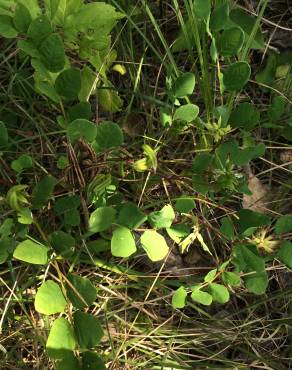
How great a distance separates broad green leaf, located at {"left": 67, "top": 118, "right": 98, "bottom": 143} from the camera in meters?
1.28

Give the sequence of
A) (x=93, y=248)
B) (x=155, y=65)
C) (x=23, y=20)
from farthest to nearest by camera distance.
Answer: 1. (x=155, y=65)
2. (x=93, y=248)
3. (x=23, y=20)

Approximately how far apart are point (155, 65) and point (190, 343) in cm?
90

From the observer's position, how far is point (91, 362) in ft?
4.31

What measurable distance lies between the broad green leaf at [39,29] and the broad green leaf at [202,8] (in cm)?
38

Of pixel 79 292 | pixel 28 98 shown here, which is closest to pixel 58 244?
pixel 79 292

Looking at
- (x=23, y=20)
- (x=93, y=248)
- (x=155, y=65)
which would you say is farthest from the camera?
(x=155, y=65)

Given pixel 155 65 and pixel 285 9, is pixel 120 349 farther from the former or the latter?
pixel 285 9

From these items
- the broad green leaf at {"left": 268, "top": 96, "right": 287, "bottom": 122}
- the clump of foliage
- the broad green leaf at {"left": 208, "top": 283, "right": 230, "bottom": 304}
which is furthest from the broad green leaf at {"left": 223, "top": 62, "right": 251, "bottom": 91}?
the broad green leaf at {"left": 208, "top": 283, "right": 230, "bottom": 304}

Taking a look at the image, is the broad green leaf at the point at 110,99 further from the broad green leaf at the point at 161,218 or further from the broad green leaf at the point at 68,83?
the broad green leaf at the point at 161,218

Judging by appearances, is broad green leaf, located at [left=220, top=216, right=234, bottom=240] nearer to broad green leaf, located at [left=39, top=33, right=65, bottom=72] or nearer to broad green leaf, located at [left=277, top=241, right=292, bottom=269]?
broad green leaf, located at [left=277, top=241, right=292, bottom=269]

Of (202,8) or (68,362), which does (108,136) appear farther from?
(68,362)

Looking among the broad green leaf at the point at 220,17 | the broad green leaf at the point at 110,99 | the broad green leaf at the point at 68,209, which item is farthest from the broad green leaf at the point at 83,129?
the broad green leaf at the point at 220,17

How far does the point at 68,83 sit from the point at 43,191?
11.4 inches

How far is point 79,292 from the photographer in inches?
53.0
